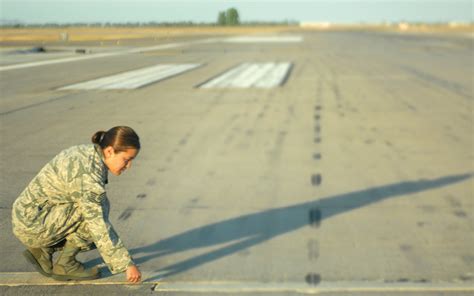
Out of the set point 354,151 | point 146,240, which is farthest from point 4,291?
point 354,151

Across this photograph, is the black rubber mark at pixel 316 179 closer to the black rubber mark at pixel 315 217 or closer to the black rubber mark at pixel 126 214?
the black rubber mark at pixel 315 217

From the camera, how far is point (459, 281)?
4355 millimetres

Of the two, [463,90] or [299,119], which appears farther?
[463,90]

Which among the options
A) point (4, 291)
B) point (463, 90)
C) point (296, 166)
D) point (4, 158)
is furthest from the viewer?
point (463, 90)

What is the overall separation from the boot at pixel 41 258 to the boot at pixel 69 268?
0.05 meters

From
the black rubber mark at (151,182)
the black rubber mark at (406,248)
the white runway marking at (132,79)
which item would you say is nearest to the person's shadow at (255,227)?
the black rubber mark at (406,248)

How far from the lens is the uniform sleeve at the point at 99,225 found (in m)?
3.69

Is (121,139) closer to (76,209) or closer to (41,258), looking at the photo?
(76,209)

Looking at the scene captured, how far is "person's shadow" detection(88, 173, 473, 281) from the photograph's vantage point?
4.95 meters

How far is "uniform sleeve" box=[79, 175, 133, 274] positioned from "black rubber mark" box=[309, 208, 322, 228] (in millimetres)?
2507

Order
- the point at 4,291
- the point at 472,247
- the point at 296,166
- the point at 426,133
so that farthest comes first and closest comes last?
1. the point at 426,133
2. the point at 296,166
3. the point at 472,247
4. the point at 4,291

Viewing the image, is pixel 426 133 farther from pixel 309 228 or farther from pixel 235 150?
pixel 309 228

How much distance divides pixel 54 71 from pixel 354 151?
19903 millimetres

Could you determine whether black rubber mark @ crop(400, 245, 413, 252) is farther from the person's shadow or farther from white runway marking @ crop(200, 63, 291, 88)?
white runway marking @ crop(200, 63, 291, 88)
